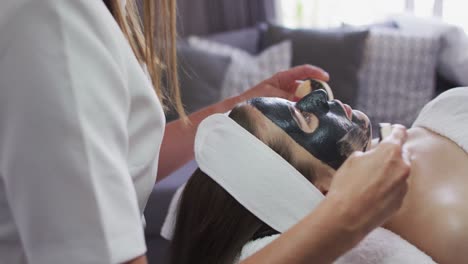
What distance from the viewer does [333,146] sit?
3.35 ft

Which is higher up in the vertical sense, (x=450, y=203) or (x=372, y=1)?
(x=450, y=203)

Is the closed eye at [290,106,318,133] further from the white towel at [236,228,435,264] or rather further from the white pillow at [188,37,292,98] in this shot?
the white pillow at [188,37,292,98]

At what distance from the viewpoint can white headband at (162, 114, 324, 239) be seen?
0.98 meters

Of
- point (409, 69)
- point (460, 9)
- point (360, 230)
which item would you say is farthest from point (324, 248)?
point (460, 9)

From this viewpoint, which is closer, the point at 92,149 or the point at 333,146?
the point at 92,149

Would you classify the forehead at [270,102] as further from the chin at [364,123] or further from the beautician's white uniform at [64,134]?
the beautician's white uniform at [64,134]

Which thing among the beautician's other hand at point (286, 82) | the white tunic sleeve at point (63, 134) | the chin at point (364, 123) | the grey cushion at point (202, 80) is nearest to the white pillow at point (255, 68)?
the grey cushion at point (202, 80)

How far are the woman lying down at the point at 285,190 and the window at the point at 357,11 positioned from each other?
175 cm

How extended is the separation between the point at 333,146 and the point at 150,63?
1.22 feet

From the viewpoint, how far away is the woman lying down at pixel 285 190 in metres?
0.99

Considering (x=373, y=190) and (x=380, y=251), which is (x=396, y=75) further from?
(x=373, y=190)

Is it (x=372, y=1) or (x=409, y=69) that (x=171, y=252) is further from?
(x=372, y=1)

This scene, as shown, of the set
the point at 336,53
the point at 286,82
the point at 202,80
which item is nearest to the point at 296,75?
the point at 286,82

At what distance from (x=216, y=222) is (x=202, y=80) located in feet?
6.04
